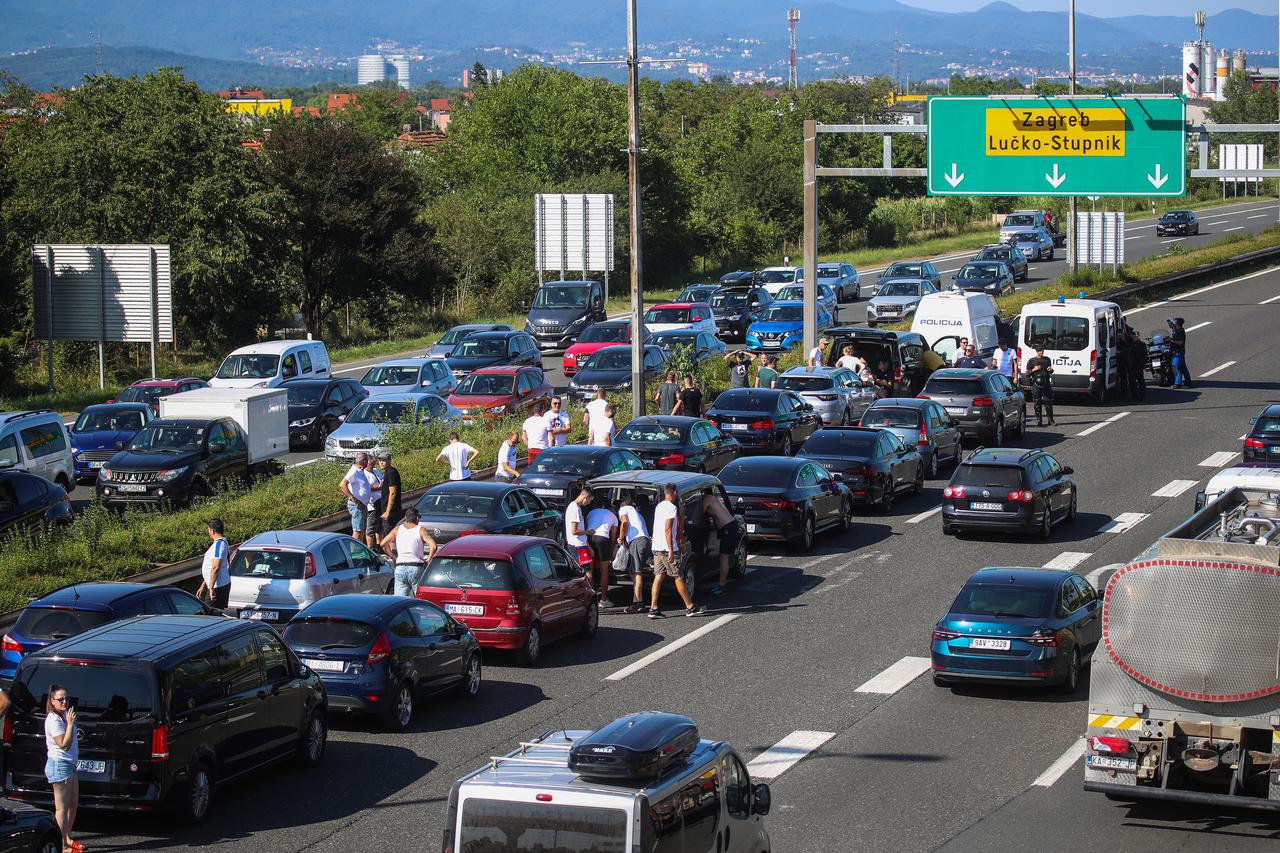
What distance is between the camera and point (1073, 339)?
124ft

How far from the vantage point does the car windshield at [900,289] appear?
5489 cm

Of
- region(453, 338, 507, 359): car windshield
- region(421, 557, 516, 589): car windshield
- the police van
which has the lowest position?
region(421, 557, 516, 589): car windshield

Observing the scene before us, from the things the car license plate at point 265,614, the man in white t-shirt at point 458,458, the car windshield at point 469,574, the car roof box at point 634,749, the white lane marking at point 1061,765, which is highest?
the man in white t-shirt at point 458,458

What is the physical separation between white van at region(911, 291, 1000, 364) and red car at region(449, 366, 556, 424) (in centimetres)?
1059

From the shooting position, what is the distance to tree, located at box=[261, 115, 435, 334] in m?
57.5

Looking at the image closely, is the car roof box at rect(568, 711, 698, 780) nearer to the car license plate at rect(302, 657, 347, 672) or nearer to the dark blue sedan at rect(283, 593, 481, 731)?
the dark blue sedan at rect(283, 593, 481, 731)

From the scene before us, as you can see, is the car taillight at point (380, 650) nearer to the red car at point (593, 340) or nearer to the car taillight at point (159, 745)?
the car taillight at point (159, 745)

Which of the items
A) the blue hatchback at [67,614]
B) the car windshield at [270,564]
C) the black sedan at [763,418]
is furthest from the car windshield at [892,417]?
the blue hatchback at [67,614]

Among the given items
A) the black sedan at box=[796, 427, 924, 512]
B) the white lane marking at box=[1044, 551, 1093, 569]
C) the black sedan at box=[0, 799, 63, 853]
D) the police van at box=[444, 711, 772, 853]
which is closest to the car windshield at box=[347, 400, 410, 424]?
the black sedan at box=[796, 427, 924, 512]

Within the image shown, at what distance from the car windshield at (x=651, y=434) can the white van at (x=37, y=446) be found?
9720 millimetres

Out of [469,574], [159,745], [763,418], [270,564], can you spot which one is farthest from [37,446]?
[159,745]

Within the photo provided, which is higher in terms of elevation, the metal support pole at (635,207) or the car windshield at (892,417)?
the metal support pole at (635,207)

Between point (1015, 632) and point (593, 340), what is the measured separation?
1126 inches

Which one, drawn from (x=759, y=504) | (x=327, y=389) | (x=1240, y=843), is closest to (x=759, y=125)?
(x=327, y=389)
